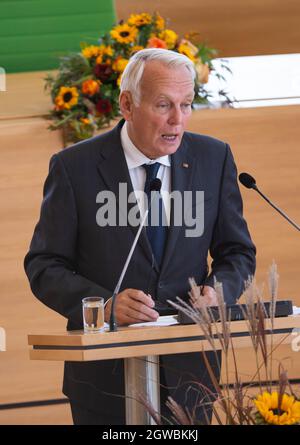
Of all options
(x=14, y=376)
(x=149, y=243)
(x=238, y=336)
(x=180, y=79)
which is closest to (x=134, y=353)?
(x=238, y=336)

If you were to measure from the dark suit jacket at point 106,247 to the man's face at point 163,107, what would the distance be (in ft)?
0.43

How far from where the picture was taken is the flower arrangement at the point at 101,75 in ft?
14.8

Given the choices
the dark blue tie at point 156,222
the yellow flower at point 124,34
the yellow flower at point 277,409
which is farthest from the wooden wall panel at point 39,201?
the yellow flower at point 277,409

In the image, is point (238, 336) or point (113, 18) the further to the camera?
point (113, 18)

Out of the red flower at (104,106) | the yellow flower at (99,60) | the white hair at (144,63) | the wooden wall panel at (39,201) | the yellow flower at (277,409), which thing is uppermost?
the white hair at (144,63)

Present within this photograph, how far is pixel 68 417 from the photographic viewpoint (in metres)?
4.55

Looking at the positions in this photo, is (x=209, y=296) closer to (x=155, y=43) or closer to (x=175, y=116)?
(x=175, y=116)

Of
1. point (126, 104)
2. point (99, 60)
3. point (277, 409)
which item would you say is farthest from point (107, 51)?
point (277, 409)

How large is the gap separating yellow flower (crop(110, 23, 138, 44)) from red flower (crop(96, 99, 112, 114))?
30 cm

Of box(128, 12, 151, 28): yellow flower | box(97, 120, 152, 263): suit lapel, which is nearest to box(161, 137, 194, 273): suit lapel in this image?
box(97, 120, 152, 263): suit lapel

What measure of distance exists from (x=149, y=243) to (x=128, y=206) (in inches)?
4.7

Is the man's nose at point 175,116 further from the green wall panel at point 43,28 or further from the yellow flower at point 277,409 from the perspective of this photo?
the green wall panel at point 43,28
